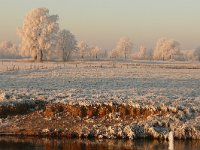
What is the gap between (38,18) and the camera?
121562 millimetres

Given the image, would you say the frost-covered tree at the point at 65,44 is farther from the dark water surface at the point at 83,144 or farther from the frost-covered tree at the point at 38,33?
the dark water surface at the point at 83,144

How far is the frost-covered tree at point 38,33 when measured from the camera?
118750 mm

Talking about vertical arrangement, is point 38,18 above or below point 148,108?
above

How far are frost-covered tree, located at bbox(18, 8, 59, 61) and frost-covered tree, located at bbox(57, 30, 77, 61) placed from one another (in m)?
14.1

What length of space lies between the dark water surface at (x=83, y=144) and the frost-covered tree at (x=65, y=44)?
4029 inches

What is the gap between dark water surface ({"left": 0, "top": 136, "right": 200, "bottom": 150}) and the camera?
3112cm

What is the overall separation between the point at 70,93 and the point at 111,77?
56.9 ft

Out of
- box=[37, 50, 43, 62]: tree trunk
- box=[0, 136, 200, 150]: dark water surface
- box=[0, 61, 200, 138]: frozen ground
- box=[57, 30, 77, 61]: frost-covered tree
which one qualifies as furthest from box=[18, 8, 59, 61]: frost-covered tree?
box=[0, 136, 200, 150]: dark water surface

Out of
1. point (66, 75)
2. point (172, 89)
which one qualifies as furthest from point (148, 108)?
point (66, 75)

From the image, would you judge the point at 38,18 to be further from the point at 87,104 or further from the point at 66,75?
the point at 87,104

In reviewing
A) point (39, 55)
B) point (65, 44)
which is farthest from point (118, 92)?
point (65, 44)

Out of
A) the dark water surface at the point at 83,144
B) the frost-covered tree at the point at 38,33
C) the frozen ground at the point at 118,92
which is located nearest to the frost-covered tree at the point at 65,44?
the frost-covered tree at the point at 38,33

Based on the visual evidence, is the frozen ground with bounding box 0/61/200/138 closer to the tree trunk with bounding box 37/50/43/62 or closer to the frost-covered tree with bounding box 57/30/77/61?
the tree trunk with bounding box 37/50/43/62

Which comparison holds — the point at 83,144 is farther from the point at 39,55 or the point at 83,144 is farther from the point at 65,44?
the point at 65,44
